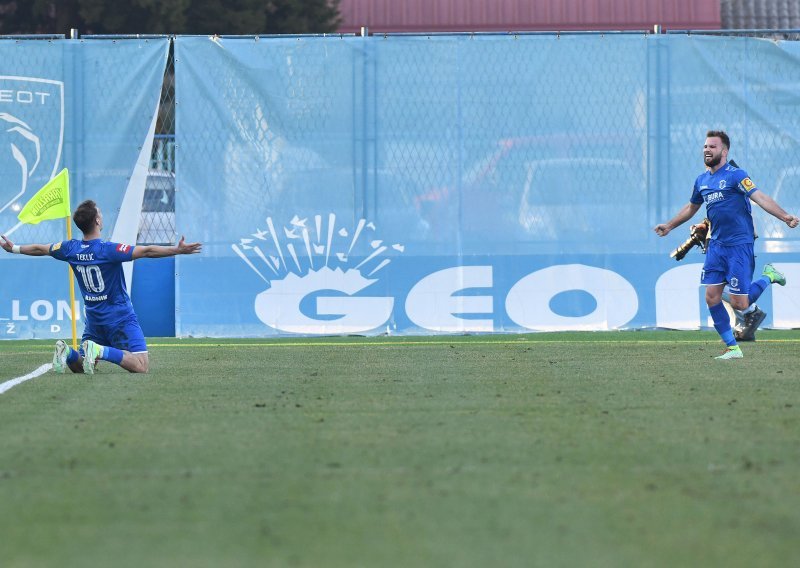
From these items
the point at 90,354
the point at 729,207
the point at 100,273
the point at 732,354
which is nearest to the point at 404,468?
the point at 90,354

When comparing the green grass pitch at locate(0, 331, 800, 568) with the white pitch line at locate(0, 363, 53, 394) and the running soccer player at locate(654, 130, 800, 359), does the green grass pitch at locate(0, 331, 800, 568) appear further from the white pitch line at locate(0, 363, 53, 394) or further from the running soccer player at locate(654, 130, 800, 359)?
the running soccer player at locate(654, 130, 800, 359)

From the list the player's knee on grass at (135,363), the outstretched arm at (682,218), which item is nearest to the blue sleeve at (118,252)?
the player's knee on grass at (135,363)

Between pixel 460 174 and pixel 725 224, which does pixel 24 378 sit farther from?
pixel 460 174

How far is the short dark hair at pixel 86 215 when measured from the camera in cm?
1001

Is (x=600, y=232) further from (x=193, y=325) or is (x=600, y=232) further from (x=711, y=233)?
(x=193, y=325)

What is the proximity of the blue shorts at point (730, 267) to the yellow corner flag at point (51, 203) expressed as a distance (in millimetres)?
5671

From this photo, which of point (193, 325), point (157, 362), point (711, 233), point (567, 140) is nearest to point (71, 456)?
point (157, 362)

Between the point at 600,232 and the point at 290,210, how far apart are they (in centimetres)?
338

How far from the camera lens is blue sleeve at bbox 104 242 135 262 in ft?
32.6

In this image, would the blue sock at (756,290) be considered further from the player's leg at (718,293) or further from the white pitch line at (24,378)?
the white pitch line at (24,378)

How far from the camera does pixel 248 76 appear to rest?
15297 millimetres

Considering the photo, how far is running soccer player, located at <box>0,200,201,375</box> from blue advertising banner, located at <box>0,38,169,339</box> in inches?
191

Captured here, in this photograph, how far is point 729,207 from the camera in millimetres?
11719

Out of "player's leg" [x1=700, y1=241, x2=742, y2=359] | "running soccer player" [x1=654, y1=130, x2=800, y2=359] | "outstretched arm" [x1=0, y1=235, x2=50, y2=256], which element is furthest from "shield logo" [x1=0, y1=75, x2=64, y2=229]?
"player's leg" [x1=700, y1=241, x2=742, y2=359]
